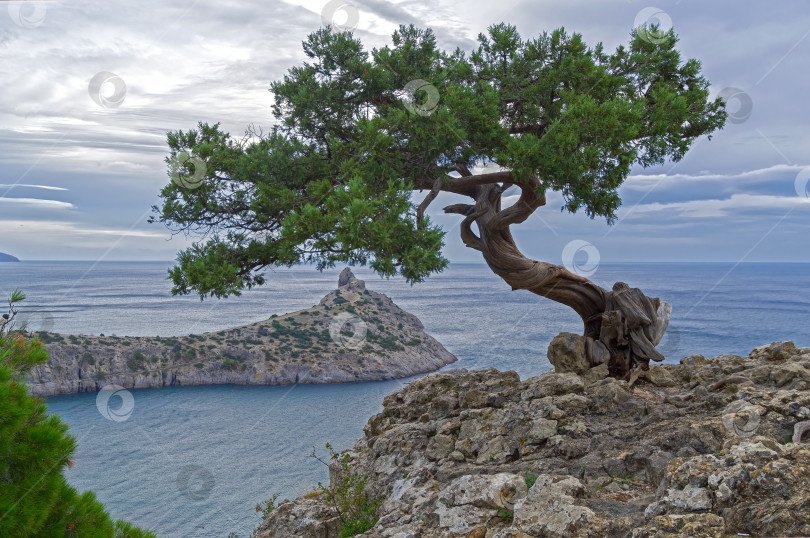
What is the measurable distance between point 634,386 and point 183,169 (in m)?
10.4

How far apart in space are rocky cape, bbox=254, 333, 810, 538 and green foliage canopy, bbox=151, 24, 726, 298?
298 centimetres

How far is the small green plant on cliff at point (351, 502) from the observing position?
8602 millimetres

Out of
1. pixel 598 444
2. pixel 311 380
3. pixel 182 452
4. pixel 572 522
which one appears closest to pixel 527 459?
pixel 598 444

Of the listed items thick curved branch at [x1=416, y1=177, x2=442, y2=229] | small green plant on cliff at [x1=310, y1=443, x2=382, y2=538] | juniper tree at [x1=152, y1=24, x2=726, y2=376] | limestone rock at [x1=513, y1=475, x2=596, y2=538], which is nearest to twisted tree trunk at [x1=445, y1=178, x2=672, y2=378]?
juniper tree at [x1=152, y1=24, x2=726, y2=376]

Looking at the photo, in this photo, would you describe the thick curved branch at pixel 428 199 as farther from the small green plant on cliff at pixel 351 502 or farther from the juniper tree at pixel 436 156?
the small green plant on cliff at pixel 351 502

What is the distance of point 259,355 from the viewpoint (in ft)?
192

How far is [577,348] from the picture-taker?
1162 centimetres

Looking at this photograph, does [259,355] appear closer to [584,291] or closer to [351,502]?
[584,291]

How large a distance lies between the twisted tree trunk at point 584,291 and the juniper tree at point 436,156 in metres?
0.04

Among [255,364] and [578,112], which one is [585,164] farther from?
[255,364]

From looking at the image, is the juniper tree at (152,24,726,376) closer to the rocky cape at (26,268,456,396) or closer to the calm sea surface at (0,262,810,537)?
the calm sea surface at (0,262,810,537)

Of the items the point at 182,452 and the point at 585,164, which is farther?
the point at 182,452

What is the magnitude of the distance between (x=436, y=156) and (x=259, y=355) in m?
52.6

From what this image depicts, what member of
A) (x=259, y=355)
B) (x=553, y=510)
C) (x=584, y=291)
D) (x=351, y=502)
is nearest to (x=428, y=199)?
(x=584, y=291)
